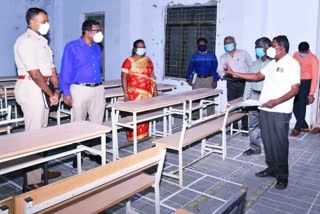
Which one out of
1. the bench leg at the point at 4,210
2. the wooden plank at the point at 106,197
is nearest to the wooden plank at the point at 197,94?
the wooden plank at the point at 106,197

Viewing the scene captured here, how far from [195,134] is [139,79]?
1342 millimetres

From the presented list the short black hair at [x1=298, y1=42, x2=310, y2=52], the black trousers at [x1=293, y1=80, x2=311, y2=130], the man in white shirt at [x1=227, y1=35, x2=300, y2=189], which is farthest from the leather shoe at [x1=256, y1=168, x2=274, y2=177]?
the short black hair at [x1=298, y1=42, x2=310, y2=52]

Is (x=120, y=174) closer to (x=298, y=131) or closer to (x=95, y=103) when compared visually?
(x=95, y=103)

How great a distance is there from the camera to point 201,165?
396cm

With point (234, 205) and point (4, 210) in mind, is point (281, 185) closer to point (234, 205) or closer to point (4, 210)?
point (234, 205)

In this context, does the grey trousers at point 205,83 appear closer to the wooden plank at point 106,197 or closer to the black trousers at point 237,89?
the black trousers at point 237,89

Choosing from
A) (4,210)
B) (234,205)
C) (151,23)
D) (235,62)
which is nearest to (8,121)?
(4,210)

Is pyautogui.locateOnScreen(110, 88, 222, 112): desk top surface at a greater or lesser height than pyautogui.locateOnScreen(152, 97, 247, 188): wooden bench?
greater

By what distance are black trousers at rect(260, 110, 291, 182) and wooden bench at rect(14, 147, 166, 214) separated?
1.39 metres

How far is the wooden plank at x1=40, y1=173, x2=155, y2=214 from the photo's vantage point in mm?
1936

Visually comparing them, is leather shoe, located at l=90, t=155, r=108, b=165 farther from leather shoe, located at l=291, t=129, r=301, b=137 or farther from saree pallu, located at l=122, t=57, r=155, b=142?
leather shoe, located at l=291, t=129, r=301, b=137

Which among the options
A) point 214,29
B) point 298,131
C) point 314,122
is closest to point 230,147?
point 298,131

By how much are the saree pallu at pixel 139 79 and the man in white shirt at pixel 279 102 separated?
1.77 metres

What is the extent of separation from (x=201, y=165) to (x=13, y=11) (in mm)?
6863
